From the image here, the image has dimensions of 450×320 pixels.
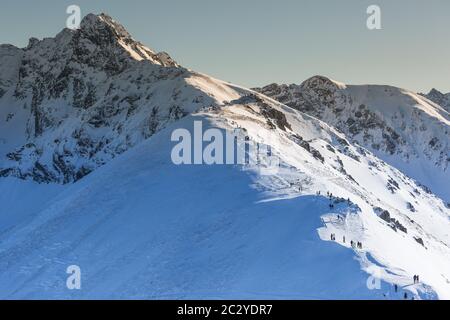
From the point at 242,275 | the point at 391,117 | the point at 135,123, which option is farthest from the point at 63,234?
the point at 391,117

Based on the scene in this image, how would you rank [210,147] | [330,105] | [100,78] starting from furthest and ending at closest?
[330,105] < [100,78] < [210,147]

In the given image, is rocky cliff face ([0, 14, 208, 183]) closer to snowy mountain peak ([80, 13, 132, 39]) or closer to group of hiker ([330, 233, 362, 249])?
snowy mountain peak ([80, 13, 132, 39])
